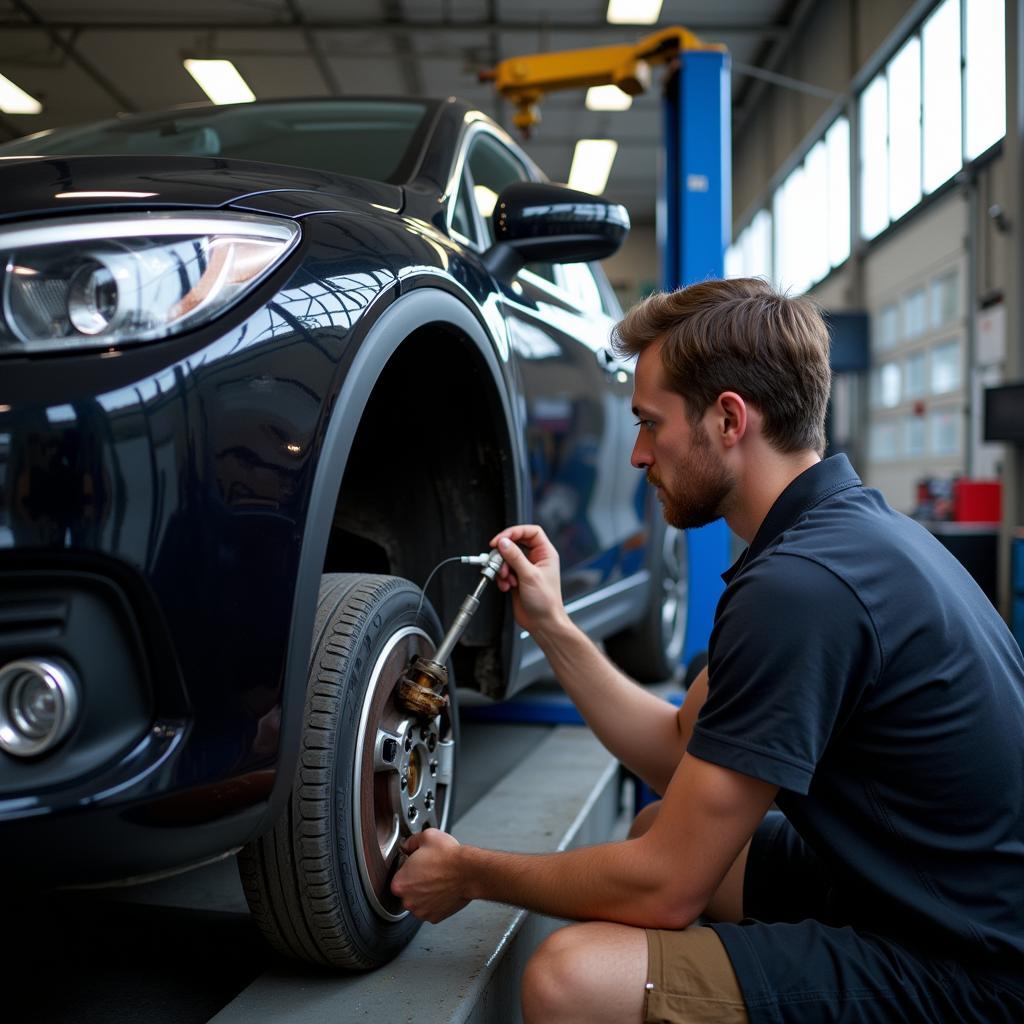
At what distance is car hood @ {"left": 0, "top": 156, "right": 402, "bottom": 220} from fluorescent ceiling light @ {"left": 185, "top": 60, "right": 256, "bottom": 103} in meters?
12.2

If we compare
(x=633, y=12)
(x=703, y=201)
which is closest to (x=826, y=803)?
(x=703, y=201)

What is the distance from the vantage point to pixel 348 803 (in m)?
1.30

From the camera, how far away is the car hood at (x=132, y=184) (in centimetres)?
106

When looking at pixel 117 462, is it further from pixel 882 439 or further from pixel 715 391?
pixel 882 439

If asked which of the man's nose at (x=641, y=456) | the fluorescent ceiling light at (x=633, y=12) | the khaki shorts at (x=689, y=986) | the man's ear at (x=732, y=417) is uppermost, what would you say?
the fluorescent ceiling light at (x=633, y=12)

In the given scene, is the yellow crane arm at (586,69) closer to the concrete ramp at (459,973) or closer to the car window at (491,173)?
the car window at (491,173)

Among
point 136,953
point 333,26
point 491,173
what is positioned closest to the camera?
point 136,953

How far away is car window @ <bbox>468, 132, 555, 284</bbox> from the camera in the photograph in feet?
6.98

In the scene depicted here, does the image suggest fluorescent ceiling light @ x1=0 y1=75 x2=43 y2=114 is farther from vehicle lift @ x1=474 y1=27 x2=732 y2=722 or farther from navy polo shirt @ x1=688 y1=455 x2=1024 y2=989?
navy polo shirt @ x1=688 y1=455 x2=1024 y2=989

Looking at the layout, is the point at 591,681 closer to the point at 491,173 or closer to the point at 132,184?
the point at 132,184

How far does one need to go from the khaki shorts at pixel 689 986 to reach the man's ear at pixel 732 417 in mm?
609

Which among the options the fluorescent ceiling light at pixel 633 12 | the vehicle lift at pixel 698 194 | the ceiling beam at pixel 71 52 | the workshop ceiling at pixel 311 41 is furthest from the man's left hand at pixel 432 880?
the ceiling beam at pixel 71 52

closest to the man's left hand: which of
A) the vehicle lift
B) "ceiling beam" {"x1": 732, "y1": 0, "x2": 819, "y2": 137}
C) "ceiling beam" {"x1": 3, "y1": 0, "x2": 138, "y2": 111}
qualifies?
the vehicle lift

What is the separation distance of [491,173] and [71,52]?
12101 millimetres
